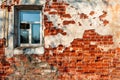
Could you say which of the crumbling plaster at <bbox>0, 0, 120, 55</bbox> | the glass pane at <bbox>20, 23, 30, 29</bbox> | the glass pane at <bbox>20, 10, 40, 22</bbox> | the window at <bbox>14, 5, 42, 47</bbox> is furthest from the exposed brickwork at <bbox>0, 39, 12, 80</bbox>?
the glass pane at <bbox>20, 10, 40, 22</bbox>

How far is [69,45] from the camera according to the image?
7.03 meters

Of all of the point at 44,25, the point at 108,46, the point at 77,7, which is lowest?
the point at 108,46

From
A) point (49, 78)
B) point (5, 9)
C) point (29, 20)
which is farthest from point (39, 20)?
point (49, 78)

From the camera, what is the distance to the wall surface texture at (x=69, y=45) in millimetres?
6973

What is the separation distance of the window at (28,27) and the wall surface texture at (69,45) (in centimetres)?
19

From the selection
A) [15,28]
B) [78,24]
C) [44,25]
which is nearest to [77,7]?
[78,24]

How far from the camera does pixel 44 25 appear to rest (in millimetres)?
7086

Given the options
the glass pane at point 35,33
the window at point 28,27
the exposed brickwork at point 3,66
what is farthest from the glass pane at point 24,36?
the exposed brickwork at point 3,66

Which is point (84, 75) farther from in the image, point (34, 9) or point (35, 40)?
point (34, 9)

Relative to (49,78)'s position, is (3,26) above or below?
above

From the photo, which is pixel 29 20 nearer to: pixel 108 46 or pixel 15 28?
pixel 15 28

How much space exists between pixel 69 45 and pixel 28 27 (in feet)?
3.57

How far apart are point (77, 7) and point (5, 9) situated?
1.69 m

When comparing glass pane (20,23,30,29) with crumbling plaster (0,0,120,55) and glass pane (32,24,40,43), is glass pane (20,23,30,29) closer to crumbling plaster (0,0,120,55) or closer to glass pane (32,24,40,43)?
glass pane (32,24,40,43)
